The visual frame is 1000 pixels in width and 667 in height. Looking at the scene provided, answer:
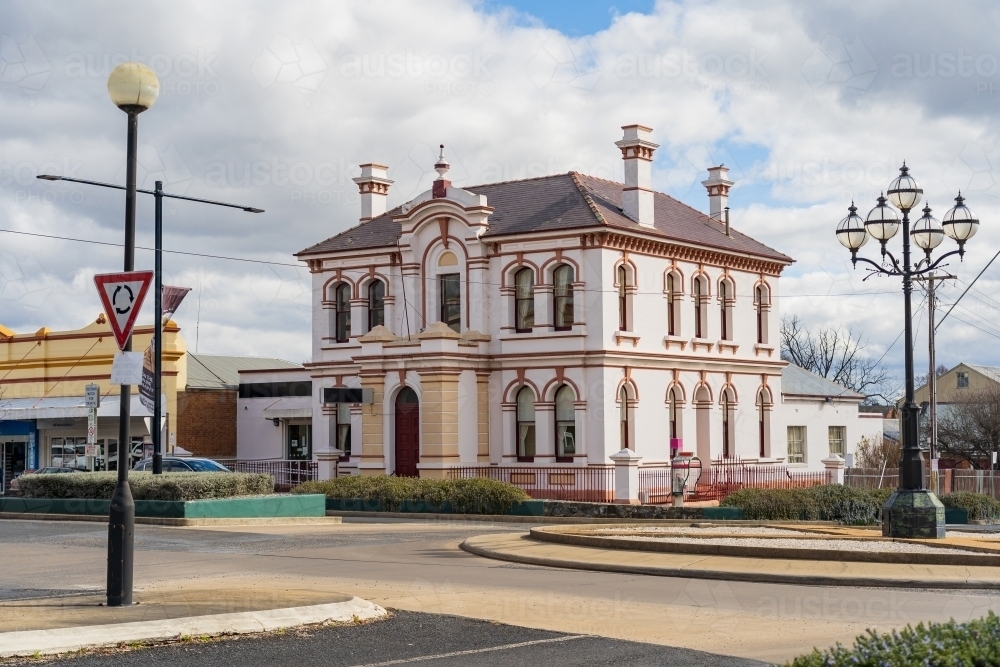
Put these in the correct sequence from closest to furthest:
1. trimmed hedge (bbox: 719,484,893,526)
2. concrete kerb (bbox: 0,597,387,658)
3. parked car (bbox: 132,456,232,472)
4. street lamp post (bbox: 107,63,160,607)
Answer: concrete kerb (bbox: 0,597,387,658) → street lamp post (bbox: 107,63,160,607) → trimmed hedge (bbox: 719,484,893,526) → parked car (bbox: 132,456,232,472)

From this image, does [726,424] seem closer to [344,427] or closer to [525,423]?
[525,423]

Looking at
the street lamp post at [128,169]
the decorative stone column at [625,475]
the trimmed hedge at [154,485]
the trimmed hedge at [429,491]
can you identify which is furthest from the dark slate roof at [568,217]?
the street lamp post at [128,169]

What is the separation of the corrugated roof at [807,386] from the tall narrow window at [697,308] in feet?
26.8

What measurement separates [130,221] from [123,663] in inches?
192

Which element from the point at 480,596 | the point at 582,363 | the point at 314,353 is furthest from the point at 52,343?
the point at 480,596

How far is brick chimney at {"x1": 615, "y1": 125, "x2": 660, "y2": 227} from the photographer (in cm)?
3978

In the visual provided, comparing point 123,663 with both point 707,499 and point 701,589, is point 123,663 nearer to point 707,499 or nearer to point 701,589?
point 701,589

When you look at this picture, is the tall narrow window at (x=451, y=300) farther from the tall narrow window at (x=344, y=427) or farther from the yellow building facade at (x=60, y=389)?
the yellow building facade at (x=60, y=389)

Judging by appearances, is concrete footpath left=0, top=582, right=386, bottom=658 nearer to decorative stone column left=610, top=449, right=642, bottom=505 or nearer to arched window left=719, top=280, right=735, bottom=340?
decorative stone column left=610, top=449, right=642, bottom=505

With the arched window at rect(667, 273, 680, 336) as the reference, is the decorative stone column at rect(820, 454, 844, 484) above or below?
below

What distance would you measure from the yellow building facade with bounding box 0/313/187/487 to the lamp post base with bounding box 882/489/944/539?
102ft

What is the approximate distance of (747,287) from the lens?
147 feet

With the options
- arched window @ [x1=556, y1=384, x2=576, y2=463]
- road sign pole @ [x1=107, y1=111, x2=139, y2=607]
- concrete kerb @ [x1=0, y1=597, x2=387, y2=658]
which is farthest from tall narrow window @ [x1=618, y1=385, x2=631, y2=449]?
road sign pole @ [x1=107, y1=111, x2=139, y2=607]

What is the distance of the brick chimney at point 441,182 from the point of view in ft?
134
